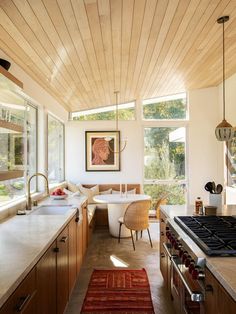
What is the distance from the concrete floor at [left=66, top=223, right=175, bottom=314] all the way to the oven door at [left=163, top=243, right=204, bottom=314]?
1.83 feet

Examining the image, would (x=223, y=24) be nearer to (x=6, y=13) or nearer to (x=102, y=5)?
(x=102, y=5)

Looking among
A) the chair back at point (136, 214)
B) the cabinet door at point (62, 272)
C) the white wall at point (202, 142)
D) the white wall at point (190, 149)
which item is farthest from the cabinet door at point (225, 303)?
the white wall at point (202, 142)

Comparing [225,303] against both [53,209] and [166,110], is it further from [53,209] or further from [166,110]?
[166,110]

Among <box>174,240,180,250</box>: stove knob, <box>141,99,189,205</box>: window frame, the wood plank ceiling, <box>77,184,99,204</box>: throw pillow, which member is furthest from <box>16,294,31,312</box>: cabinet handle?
<box>141,99,189,205</box>: window frame

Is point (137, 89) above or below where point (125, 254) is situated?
above

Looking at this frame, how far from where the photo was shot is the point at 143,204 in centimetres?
447

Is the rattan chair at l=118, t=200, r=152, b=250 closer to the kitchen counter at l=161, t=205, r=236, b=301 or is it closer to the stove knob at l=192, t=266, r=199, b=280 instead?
the kitchen counter at l=161, t=205, r=236, b=301

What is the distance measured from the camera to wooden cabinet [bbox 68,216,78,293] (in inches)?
110

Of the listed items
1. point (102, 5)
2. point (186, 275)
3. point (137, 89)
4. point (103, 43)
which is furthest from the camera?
point (137, 89)

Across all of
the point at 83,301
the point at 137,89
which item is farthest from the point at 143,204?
the point at 137,89

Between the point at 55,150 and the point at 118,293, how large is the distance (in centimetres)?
333

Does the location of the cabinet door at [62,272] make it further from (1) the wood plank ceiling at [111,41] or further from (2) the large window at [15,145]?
(1) the wood plank ceiling at [111,41]

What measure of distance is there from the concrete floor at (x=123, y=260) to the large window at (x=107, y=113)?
98.8 inches

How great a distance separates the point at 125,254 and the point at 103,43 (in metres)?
2.89
